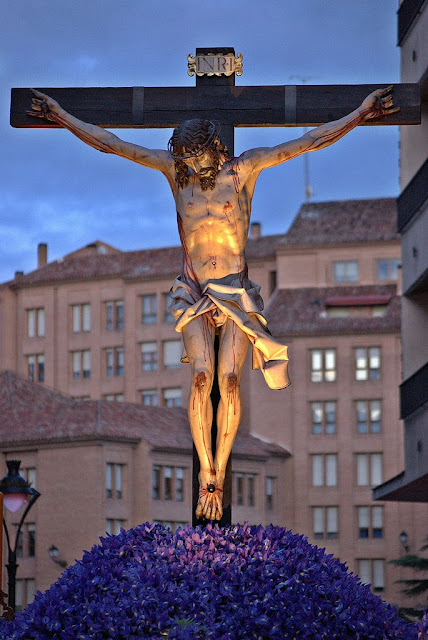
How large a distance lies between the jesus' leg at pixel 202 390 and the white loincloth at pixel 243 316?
8 centimetres

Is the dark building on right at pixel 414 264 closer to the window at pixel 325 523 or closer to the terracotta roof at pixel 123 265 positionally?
the window at pixel 325 523

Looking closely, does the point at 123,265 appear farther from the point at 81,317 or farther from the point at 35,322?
the point at 35,322

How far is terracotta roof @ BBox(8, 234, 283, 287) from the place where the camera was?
407 ft

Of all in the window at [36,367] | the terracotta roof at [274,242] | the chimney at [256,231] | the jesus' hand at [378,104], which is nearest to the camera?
the jesus' hand at [378,104]

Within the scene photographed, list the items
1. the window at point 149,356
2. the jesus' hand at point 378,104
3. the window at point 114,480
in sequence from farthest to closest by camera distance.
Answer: the window at point 149,356 < the window at point 114,480 < the jesus' hand at point 378,104

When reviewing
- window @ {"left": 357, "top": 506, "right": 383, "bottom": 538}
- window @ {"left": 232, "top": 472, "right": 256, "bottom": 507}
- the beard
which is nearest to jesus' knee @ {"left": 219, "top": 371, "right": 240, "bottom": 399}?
the beard

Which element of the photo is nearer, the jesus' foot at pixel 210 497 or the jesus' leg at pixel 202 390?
the jesus' foot at pixel 210 497

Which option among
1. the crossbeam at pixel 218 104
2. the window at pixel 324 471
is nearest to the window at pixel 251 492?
the window at pixel 324 471

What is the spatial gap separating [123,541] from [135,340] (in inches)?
4602

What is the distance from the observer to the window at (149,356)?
414 ft

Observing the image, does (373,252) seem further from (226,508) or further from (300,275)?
(226,508)

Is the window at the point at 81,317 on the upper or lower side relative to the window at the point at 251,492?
upper

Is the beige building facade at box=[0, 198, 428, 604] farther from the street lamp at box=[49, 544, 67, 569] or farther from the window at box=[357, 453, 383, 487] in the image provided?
the street lamp at box=[49, 544, 67, 569]

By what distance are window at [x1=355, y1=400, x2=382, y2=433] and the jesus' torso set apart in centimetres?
10131
